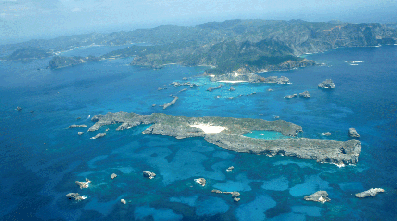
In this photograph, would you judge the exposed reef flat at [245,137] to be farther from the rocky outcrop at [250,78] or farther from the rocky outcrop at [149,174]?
the rocky outcrop at [250,78]

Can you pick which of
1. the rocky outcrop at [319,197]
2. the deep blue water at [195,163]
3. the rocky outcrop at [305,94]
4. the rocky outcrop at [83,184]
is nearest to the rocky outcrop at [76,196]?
the deep blue water at [195,163]

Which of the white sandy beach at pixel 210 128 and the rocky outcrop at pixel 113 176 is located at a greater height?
the white sandy beach at pixel 210 128

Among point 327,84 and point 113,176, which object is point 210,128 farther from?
point 327,84

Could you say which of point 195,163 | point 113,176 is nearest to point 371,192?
point 195,163

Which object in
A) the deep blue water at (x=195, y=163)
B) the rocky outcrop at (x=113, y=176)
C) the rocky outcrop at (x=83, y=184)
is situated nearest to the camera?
the deep blue water at (x=195, y=163)

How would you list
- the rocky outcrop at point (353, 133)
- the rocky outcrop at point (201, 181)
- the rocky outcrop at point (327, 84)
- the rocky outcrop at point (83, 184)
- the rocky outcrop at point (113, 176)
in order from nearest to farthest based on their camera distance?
1. the rocky outcrop at point (201, 181)
2. the rocky outcrop at point (83, 184)
3. the rocky outcrop at point (113, 176)
4. the rocky outcrop at point (353, 133)
5. the rocky outcrop at point (327, 84)

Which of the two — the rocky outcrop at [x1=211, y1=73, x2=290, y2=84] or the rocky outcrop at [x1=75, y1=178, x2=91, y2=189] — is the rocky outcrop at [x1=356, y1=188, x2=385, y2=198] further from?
the rocky outcrop at [x1=211, y1=73, x2=290, y2=84]
